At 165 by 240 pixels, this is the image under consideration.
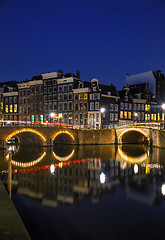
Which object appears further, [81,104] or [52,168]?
[81,104]

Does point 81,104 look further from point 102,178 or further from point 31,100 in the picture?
point 102,178

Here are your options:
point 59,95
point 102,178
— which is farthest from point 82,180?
point 59,95

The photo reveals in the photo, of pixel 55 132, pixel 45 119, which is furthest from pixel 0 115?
pixel 55 132

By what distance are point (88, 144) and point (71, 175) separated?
1134 inches

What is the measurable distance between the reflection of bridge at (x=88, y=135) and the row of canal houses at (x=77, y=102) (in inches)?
135

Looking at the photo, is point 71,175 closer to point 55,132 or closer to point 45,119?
point 55,132

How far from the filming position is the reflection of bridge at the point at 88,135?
44450 millimetres

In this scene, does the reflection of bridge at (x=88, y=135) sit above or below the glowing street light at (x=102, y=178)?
above

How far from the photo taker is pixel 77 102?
60.4m

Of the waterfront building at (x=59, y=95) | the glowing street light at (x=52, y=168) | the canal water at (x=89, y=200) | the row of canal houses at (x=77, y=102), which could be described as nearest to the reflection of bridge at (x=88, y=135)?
the row of canal houses at (x=77, y=102)

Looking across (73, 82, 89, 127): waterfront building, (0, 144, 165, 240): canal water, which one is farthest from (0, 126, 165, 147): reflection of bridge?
(0, 144, 165, 240): canal water

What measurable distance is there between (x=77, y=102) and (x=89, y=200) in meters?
46.0

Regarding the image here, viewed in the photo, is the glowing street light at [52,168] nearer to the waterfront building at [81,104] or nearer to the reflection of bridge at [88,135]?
the reflection of bridge at [88,135]

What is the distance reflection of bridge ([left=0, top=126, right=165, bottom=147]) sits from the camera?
44.5m
